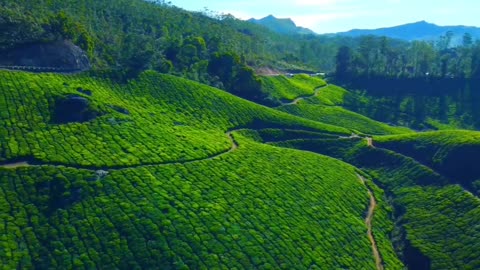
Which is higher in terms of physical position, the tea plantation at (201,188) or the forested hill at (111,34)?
the forested hill at (111,34)

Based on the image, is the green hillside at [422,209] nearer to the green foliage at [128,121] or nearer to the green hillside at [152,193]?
the green hillside at [152,193]

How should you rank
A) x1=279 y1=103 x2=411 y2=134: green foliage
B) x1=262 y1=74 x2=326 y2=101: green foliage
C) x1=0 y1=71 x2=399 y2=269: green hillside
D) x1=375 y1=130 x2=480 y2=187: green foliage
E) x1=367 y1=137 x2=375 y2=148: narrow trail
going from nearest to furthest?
1. x1=0 y1=71 x2=399 y2=269: green hillside
2. x1=375 y1=130 x2=480 y2=187: green foliage
3. x1=367 y1=137 x2=375 y2=148: narrow trail
4. x1=279 y1=103 x2=411 y2=134: green foliage
5. x1=262 y1=74 x2=326 y2=101: green foliage

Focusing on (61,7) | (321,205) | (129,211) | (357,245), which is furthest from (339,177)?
(61,7)

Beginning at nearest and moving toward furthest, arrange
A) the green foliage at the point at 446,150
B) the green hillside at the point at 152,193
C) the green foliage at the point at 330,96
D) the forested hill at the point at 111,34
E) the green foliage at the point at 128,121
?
the green hillside at the point at 152,193 → the green foliage at the point at 128,121 → the green foliage at the point at 446,150 → the forested hill at the point at 111,34 → the green foliage at the point at 330,96

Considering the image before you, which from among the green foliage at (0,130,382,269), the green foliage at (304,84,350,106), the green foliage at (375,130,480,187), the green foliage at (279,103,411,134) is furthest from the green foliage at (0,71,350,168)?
the green foliage at (304,84,350,106)

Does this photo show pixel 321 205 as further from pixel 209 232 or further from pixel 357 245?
pixel 209 232

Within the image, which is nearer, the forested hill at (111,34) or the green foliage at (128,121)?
the green foliage at (128,121)

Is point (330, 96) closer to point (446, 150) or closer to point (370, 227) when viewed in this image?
point (446, 150)

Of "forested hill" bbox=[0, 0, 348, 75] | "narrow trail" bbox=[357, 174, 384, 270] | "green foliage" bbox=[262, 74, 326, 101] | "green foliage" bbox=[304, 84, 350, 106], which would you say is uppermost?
"forested hill" bbox=[0, 0, 348, 75]

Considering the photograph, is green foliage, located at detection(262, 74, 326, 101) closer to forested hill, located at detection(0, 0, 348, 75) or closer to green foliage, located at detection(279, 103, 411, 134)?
green foliage, located at detection(279, 103, 411, 134)

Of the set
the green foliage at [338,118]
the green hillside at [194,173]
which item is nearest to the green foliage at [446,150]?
the green hillside at [194,173]

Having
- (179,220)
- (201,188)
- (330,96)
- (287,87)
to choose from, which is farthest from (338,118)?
(179,220)
